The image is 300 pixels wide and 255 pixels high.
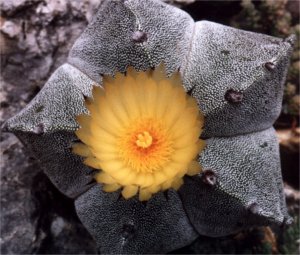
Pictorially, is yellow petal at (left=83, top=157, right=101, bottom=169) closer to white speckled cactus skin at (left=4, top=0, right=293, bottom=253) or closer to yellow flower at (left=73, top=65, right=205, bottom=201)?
yellow flower at (left=73, top=65, right=205, bottom=201)

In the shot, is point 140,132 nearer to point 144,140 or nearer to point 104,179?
point 144,140

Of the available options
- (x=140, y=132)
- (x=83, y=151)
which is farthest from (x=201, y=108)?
(x=83, y=151)

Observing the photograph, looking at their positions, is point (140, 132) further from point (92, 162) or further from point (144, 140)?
point (92, 162)

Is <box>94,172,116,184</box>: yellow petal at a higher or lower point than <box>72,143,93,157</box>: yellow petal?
lower

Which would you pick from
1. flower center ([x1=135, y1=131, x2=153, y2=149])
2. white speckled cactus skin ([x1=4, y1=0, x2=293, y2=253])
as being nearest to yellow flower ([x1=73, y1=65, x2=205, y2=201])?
flower center ([x1=135, y1=131, x2=153, y2=149])

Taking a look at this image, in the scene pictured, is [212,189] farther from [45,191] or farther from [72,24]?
[72,24]

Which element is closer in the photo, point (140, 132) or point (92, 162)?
point (92, 162)

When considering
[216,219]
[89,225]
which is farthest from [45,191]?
[216,219]
